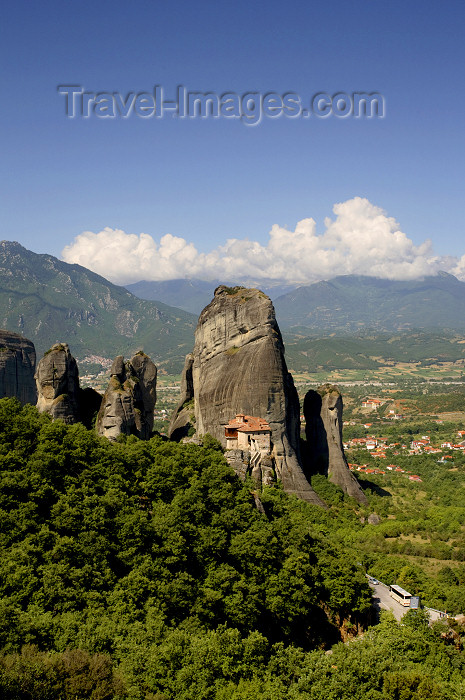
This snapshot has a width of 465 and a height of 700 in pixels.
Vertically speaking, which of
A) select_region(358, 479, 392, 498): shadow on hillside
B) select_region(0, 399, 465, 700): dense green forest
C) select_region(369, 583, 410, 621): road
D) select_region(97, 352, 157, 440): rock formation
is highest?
select_region(97, 352, 157, 440): rock formation

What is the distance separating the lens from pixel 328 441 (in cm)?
4962

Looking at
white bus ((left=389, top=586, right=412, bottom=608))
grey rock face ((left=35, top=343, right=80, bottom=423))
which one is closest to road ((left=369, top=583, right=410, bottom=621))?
white bus ((left=389, top=586, right=412, bottom=608))

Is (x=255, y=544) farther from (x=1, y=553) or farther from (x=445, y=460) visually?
(x=445, y=460)

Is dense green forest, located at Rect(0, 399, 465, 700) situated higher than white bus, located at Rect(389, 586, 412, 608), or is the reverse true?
dense green forest, located at Rect(0, 399, 465, 700)

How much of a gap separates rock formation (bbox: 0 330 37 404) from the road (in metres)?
30.0

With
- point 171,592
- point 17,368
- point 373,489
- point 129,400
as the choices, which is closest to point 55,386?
point 129,400

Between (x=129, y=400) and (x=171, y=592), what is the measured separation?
1929cm

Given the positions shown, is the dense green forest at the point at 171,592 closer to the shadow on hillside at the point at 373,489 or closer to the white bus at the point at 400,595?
the white bus at the point at 400,595

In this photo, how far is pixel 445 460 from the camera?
81188 mm

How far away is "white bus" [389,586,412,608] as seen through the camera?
29127mm

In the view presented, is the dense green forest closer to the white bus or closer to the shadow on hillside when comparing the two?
the white bus

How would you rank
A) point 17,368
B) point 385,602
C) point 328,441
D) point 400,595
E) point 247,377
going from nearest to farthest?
point 385,602 → point 400,595 → point 247,377 → point 17,368 → point 328,441

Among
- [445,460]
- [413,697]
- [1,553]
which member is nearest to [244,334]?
[1,553]

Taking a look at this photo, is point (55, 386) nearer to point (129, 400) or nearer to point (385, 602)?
point (129, 400)
